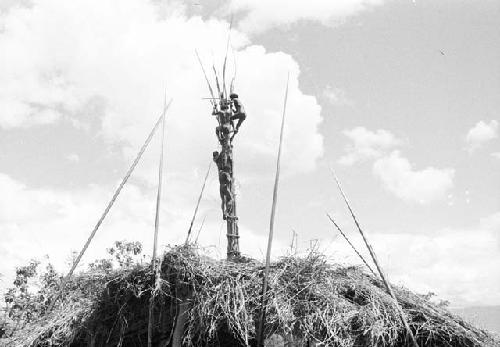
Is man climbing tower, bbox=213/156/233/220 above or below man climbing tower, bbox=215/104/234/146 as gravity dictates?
below

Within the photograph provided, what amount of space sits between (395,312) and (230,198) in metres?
3.94

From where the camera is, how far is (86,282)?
18.4ft

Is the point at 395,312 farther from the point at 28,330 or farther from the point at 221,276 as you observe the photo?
the point at 28,330

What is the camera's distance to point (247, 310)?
4699 mm

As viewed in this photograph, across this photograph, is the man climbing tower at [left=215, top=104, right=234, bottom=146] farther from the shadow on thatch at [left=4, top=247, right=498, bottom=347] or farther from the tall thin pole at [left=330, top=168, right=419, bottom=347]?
the shadow on thatch at [left=4, top=247, right=498, bottom=347]

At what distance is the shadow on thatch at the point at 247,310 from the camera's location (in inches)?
179

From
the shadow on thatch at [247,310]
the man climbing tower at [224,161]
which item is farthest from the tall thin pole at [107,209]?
the man climbing tower at [224,161]

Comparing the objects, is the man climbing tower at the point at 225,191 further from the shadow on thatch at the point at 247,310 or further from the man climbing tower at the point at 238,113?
the shadow on thatch at the point at 247,310

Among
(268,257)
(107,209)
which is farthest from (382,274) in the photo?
(107,209)

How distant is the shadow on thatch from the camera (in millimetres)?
4547

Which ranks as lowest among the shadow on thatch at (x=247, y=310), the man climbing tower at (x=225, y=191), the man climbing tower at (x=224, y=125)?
the shadow on thatch at (x=247, y=310)

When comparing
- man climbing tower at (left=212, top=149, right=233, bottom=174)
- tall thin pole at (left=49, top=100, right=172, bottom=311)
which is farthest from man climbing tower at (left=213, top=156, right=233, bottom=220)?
tall thin pole at (left=49, top=100, right=172, bottom=311)

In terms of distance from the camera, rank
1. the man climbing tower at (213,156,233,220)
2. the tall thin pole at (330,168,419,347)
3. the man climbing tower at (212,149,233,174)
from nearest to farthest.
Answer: the tall thin pole at (330,168,419,347) < the man climbing tower at (213,156,233,220) < the man climbing tower at (212,149,233,174)

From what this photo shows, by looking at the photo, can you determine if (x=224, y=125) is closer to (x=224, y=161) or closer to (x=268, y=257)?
(x=224, y=161)
